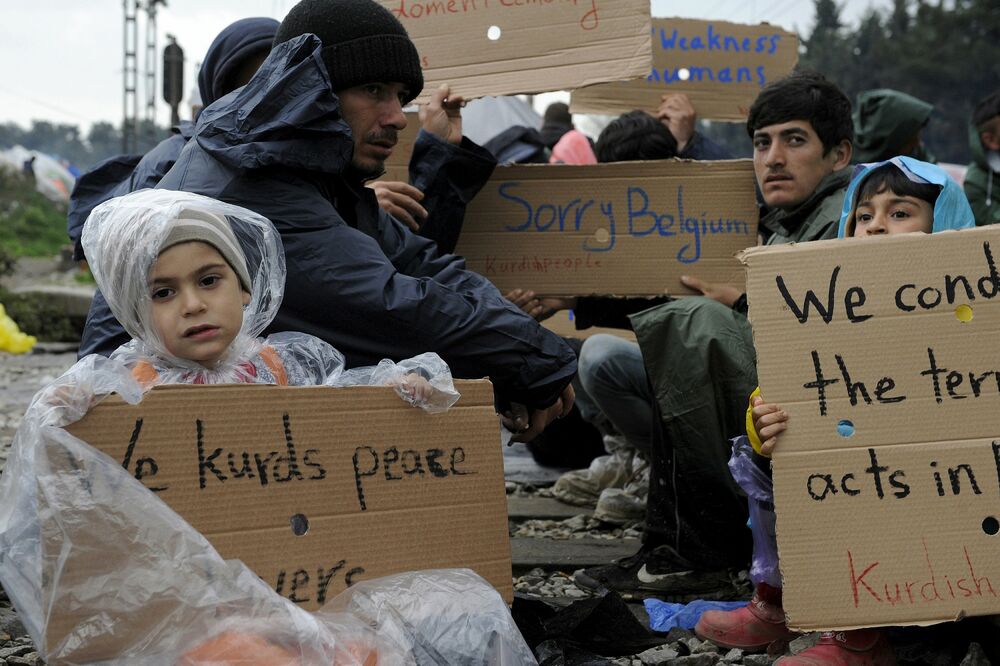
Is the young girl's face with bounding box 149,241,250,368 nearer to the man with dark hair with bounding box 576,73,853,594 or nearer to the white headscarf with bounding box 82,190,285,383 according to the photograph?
the white headscarf with bounding box 82,190,285,383

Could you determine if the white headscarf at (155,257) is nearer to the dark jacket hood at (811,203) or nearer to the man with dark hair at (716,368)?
the man with dark hair at (716,368)

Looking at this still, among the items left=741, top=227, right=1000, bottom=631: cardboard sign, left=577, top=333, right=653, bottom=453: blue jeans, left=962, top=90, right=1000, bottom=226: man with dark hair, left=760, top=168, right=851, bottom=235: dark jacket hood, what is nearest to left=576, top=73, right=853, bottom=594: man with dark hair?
left=760, top=168, right=851, bottom=235: dark jacket hood

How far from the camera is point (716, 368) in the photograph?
12.0 feet

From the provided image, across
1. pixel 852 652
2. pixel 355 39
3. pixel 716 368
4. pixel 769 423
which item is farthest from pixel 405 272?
pixel 852 652

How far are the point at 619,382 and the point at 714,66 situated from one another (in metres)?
1.69

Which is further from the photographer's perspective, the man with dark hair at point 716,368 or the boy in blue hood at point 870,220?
the man with dark hair at point 716,368

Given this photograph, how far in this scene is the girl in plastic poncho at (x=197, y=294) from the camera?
2.50 meters

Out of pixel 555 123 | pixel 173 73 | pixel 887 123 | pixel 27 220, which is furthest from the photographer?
pixel 27 220

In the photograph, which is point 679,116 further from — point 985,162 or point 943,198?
point 943,198

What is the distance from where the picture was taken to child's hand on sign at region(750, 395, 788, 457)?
259 centimetres

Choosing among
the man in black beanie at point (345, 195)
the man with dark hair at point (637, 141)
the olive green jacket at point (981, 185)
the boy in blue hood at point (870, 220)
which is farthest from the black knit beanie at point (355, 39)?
the olive green jacket at point (981, 185)

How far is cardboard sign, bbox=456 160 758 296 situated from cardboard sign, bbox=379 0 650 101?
1.18 feet

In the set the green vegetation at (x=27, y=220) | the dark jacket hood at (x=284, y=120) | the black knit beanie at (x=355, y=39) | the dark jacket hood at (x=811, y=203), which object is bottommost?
the dark jacket hood at (x=811, y=203)

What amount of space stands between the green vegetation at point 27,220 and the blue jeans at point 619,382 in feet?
74.2
